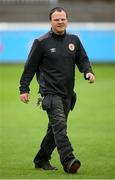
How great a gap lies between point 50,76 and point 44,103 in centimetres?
36

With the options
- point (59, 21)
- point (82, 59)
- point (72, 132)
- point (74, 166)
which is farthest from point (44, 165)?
point (72, 132)

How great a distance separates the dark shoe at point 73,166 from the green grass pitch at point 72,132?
0.08 metres

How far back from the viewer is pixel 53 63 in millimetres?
10672

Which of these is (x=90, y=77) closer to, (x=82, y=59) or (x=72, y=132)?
(x=82, y=59)

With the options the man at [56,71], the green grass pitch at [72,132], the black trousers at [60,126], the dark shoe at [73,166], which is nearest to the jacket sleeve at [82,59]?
the man at [56,71]

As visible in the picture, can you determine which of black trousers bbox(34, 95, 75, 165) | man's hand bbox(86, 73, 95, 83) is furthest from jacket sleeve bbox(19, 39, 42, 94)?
man's hand bbox(86, 73, 95, 83)

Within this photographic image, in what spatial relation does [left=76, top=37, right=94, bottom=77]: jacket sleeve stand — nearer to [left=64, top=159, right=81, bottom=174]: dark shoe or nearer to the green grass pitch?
[left=64, top=159, right=81, bottom=174]: dark shoe

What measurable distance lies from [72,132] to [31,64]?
14.8 ft

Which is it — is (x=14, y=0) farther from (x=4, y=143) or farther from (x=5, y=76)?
(x=4, y=143)

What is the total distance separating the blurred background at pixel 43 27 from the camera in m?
31.2

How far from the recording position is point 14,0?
3606 cm

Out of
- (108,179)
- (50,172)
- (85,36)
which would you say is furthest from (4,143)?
(85,36)

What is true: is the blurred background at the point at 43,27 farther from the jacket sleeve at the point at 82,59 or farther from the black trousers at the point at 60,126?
the black trousers at the point at 60,126

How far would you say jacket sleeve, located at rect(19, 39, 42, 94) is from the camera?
10.6 m
